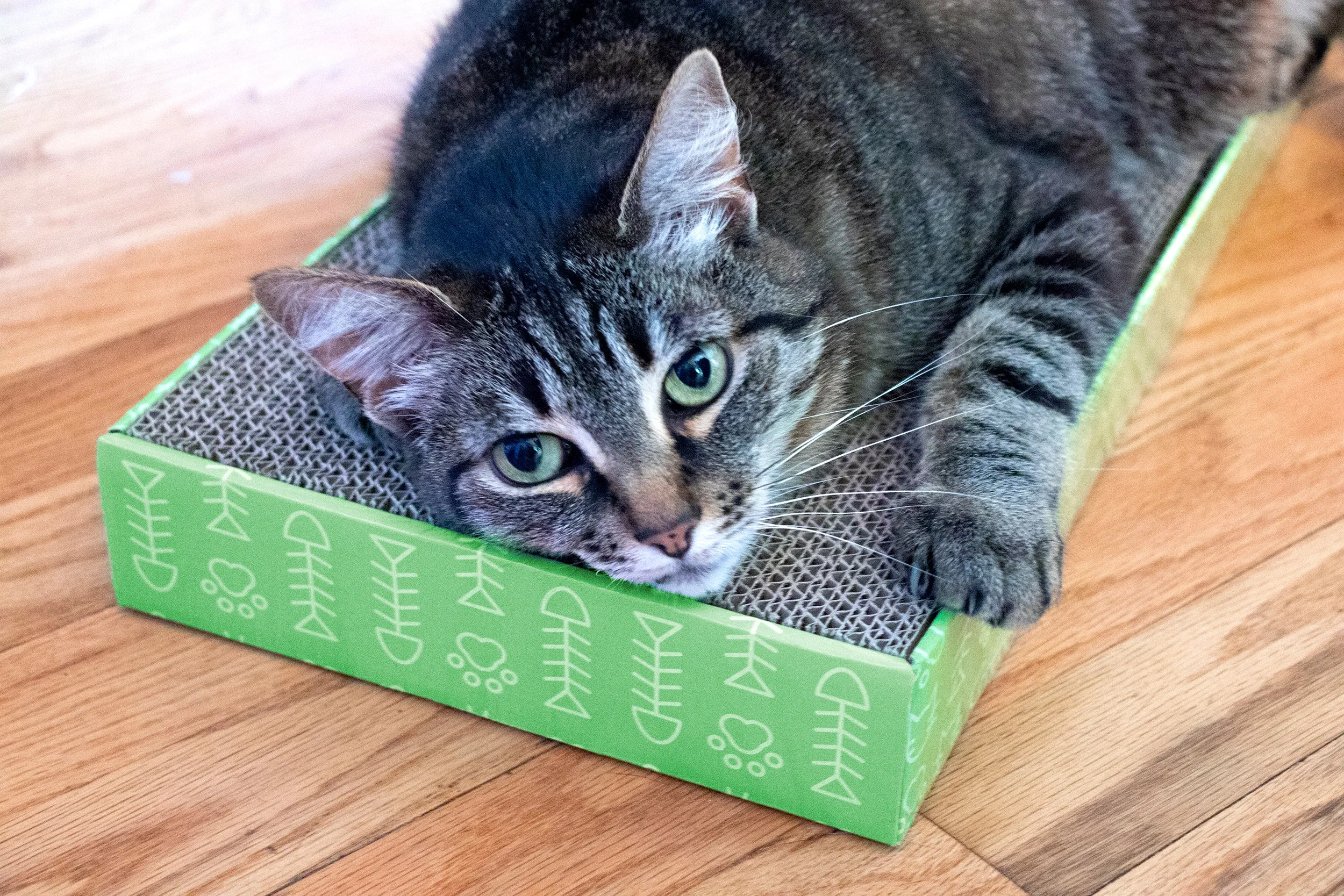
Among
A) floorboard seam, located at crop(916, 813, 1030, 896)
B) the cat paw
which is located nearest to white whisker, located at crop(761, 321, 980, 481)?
the cat paw

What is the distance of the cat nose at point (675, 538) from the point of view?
103 centimetres

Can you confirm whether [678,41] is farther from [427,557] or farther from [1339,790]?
[1339,790]

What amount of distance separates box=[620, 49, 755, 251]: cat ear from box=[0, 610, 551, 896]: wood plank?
0.49m

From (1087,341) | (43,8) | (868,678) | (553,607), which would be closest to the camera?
(868,678)

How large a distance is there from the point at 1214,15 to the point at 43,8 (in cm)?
193

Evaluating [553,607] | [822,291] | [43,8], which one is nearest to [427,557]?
[553,607]

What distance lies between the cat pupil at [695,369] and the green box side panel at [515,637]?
178 mm

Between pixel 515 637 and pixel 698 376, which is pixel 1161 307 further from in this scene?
pixel 515 637

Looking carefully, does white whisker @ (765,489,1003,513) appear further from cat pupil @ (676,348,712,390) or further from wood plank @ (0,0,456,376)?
wood plank @ (0,0,456,376)

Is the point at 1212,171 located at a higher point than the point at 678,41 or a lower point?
lower

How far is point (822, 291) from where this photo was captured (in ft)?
3.90

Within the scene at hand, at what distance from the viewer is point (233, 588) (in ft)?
4.16

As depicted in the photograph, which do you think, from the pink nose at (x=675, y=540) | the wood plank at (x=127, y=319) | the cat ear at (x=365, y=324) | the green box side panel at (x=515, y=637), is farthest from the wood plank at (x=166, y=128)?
the pink nose at (x=675, y=540)

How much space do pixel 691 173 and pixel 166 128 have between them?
1311 mm
